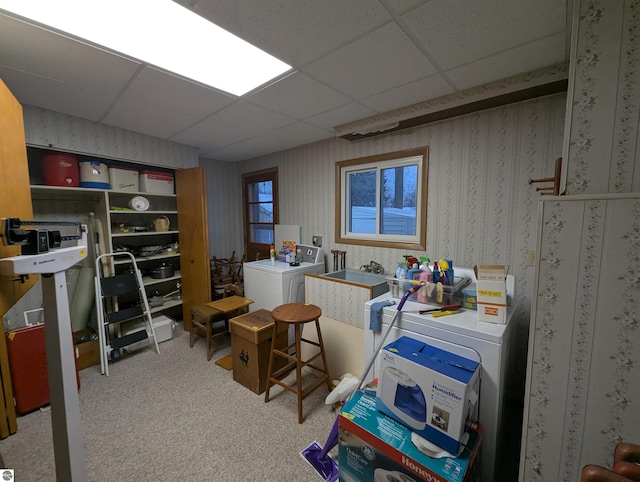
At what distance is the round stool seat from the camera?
1814mm

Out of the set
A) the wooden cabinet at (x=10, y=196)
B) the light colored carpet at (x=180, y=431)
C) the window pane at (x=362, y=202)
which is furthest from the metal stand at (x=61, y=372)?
the window pane at (x=362, y=202)

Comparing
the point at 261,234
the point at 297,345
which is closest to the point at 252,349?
the point at 297,345

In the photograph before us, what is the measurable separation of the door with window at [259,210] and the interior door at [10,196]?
2464 millimetres

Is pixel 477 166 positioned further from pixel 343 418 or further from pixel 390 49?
pixel 343 418

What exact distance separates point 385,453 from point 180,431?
1411 millimetres

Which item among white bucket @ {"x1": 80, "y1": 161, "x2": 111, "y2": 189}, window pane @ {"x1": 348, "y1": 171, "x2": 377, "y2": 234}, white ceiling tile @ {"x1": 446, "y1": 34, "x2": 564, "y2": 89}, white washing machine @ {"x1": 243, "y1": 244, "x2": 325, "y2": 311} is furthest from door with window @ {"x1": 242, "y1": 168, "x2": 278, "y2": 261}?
white ceiling tile @ {"x1": 446, "y1": 34, "x2": 564, "y2": 89}

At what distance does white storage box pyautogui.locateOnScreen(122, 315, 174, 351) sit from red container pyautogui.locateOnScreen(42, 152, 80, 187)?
162 centimetres

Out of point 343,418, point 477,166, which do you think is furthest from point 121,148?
point 477,166

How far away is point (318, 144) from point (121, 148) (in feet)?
7.13

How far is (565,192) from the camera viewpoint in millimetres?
935

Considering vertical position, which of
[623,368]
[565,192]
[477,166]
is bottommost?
[623,368]

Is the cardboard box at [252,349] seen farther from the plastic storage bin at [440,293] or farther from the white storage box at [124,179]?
the white storage box at [124,179]

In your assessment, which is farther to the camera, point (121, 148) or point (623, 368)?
point (121, 148)

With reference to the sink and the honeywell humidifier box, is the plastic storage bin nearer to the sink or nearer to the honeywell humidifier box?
the honeywell humidifier box
